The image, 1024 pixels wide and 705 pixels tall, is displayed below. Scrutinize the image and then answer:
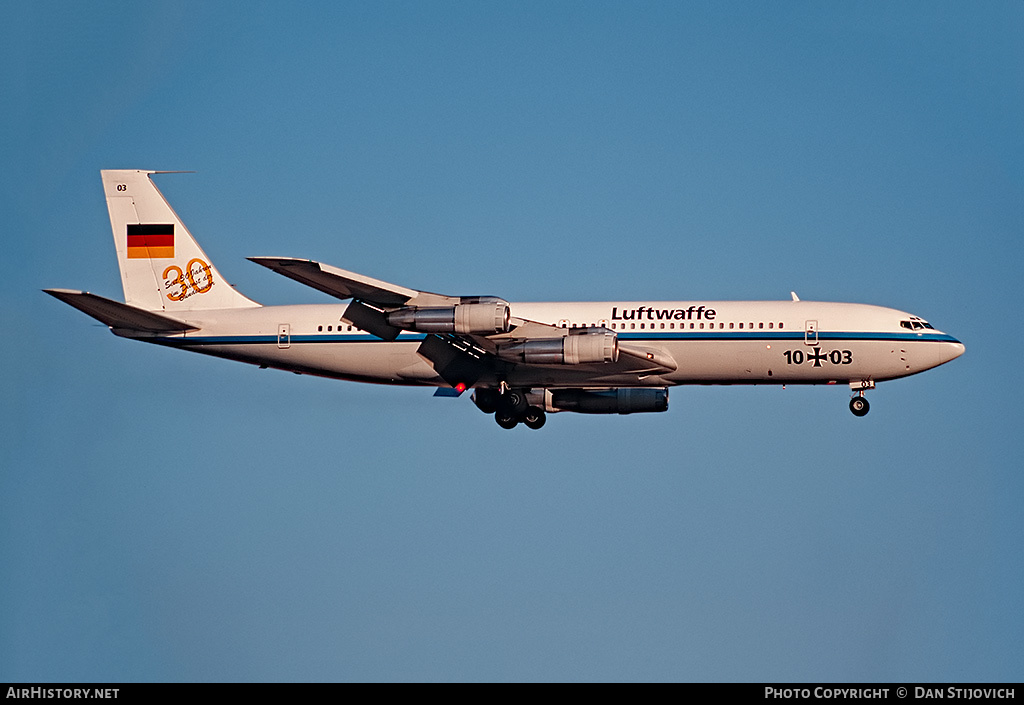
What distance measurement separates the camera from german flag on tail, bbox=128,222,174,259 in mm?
67938

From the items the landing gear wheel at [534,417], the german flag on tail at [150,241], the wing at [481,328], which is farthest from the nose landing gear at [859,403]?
the german flag on tail at [150,241]

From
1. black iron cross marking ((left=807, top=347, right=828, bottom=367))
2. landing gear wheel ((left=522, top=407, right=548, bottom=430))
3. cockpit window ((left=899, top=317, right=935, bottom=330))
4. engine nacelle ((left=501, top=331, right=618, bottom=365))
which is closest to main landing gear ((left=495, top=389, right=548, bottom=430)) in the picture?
landing gear wheel ((left=522, top=407, right=548, bottom=430))

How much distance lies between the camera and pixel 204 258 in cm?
6762

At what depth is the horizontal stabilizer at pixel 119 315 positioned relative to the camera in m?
59.4

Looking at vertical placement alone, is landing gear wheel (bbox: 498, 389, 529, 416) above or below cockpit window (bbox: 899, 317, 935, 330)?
below

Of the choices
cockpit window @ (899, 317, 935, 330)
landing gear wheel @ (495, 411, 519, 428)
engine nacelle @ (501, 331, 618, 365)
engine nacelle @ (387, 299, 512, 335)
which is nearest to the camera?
engine nacelle @ (387, 299, 512, 335)

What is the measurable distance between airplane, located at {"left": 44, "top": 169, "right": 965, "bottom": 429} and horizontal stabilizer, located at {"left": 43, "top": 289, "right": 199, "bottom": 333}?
65mm

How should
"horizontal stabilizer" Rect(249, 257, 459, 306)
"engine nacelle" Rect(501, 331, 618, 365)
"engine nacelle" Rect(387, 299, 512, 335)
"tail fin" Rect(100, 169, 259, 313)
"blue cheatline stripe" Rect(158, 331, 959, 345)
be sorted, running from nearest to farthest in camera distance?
"horizontal stabilizer" Rect(249, 257, 459, 306) < "engine nacelle" Rect(387, 299, 512, 335) < "engine nacelle" Rect(501, 331, 618, 365) < "blue cheatline stripe" Rect(158, 331, 959, 345) < "tail fin" Rect(100, 169, 259, 313)

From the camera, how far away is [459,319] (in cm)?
5834

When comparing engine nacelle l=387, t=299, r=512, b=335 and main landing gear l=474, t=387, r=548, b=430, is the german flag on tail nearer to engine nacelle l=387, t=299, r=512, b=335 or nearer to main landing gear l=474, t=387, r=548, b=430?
engine nacelle l=387, t=299, r=512, b=335
